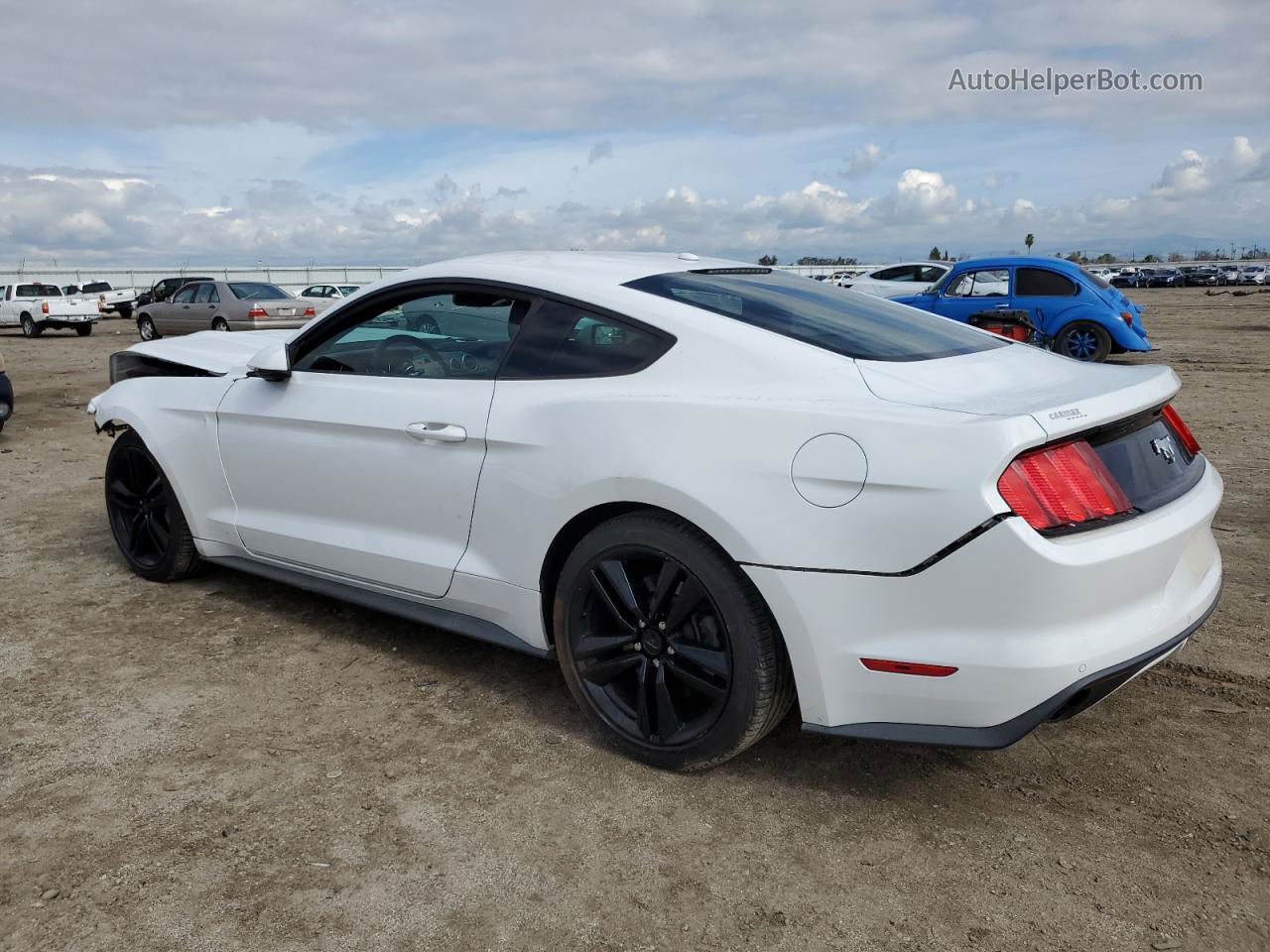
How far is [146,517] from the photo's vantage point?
187 inches

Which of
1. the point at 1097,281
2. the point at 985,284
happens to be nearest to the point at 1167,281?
the point at 1097,281

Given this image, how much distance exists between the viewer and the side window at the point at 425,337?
11.1ft

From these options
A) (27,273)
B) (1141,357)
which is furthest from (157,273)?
(1141,357)

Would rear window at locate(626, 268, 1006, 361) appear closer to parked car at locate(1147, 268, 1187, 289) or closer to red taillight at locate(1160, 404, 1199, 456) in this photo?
red taillight at locate(1160, 404, 1199, 456)

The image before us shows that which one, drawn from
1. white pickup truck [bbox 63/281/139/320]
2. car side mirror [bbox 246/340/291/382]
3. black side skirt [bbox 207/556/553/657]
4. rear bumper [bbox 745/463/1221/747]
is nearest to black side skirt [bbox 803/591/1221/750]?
rear bumper [bbox 745/463/1221/747]

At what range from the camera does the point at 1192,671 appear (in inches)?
142

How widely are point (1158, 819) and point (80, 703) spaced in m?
3.39

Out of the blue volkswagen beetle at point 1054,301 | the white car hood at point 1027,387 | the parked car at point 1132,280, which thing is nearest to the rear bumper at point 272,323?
→ the blue volkswagen beetle at point 1054,301

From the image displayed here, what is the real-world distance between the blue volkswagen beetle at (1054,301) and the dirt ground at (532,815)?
424 inches

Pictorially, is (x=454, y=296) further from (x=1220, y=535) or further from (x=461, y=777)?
(x=1220, y=535)

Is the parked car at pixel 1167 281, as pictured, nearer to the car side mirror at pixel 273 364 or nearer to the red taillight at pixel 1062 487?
the car side mirror at pixel 273 364

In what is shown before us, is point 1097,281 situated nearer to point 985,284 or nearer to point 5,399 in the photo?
point 985,284

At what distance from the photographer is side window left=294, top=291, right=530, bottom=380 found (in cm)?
337

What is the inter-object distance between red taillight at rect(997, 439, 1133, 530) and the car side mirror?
2.69 meters
